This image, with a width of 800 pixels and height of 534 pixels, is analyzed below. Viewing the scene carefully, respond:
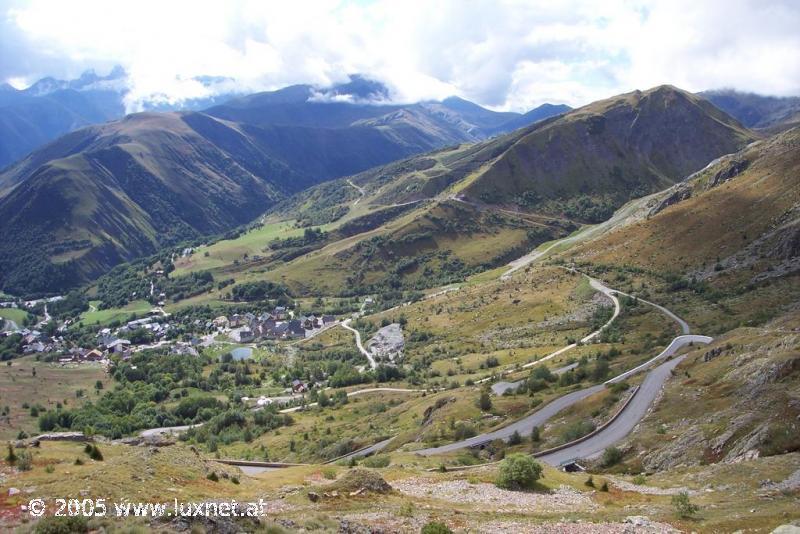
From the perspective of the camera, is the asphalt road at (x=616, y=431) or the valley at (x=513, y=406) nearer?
the valley at (x=513, y=406)

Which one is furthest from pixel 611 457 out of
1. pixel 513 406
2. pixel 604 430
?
pixel 513 406

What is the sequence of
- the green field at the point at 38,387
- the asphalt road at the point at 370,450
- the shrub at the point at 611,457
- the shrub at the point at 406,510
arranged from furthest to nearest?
the green field at the point at 38,387 → the asphalt road at the point at 370,450 → the shrub at the point at 611,457 → the shrub at the point at 406,510

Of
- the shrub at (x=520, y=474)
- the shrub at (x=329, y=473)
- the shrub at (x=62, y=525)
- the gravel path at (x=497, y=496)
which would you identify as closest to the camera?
the shrub at (x=62, y=525)

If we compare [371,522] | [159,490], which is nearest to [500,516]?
[371,522]

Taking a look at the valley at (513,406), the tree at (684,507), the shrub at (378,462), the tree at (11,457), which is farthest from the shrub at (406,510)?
the shrub at (378,462)

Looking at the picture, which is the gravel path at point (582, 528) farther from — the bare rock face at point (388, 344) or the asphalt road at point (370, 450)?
the bare rock face at point (388, 344)

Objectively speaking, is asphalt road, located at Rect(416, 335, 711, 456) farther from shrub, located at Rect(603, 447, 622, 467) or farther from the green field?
the green field

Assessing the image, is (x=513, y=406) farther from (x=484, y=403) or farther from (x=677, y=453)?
(x=677, y=453)
